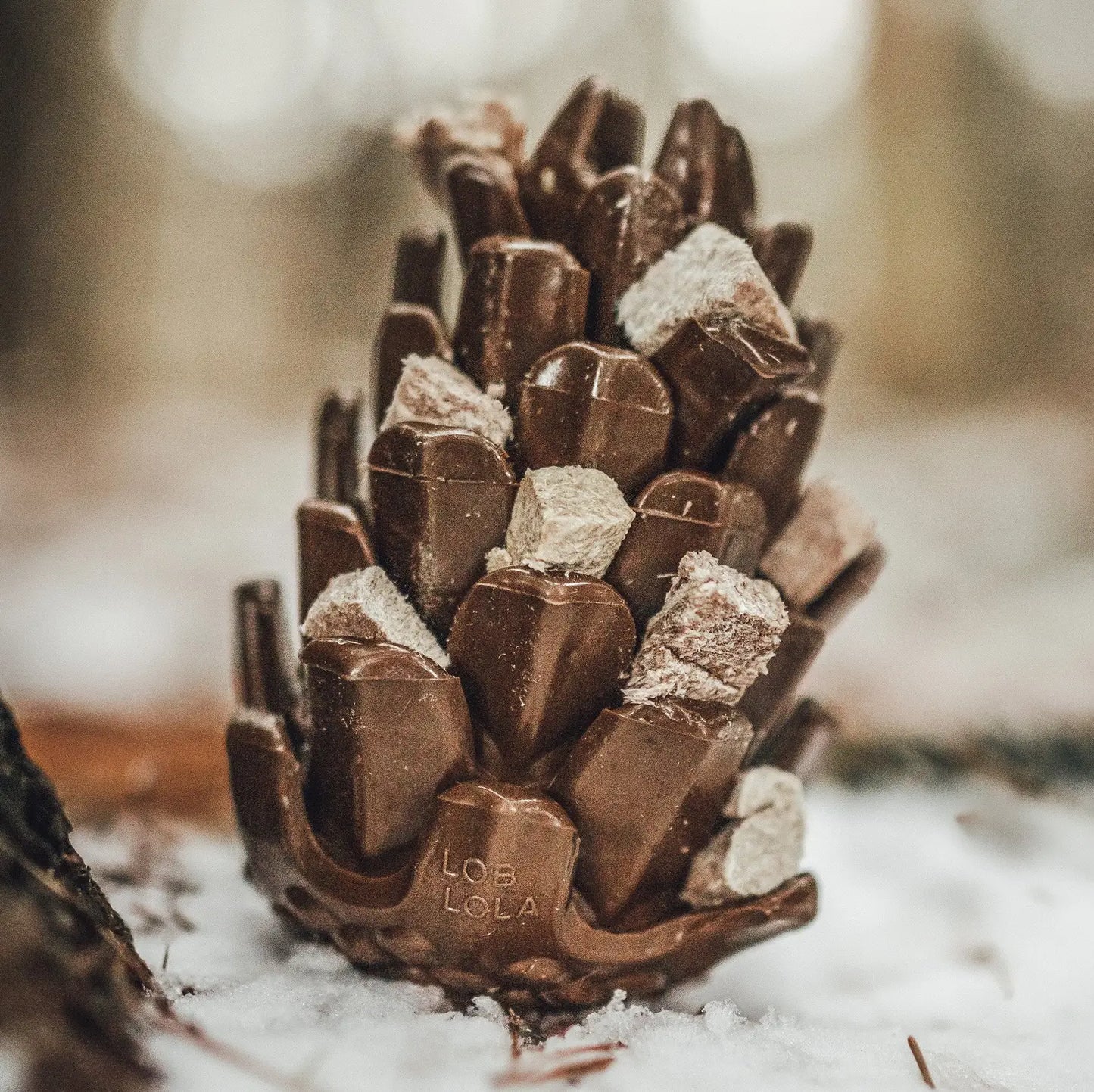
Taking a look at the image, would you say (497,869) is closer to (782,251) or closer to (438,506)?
(438,506)

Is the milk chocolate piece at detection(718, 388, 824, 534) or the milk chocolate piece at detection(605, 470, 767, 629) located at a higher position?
the milk chocolate piece at detection(718, 388, 824, 534)

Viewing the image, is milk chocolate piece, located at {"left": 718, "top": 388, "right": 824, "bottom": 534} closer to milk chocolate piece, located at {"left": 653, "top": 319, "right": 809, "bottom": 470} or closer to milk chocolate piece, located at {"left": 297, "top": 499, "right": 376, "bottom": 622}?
milk chocolate piece, located at {"left": 653, "top": 319, "right": 809, "bottom": 470}

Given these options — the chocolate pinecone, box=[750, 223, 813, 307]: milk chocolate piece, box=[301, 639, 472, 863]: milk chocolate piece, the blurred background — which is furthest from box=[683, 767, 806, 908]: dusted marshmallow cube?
the blurred background

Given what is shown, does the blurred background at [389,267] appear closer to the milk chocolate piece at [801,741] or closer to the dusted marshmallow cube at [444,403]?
the milk chocolate piece at [801,741]

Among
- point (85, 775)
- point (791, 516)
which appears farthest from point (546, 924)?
point (85, 775)

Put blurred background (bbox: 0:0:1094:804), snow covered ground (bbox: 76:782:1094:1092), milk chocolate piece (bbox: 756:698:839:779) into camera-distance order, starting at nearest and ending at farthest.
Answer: snow covered ground (bbox: 76:782:1094:1092) < milk chocolate piece (bbox: 756:698:839:779) < blurred background (bbox: 0:0:1094:804)

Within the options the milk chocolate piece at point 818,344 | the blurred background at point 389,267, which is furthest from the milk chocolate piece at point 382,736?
the blurred background at point 389,267
